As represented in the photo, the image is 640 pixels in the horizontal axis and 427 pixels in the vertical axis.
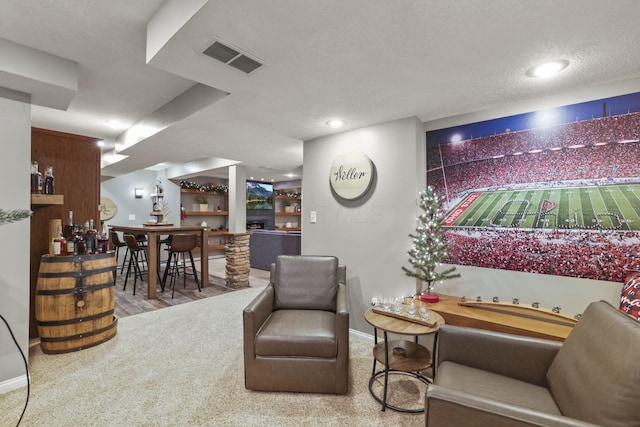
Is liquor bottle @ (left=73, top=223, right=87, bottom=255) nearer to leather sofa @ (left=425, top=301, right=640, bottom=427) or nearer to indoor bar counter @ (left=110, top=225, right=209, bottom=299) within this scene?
indoor bar counter @ (left=110, top=225, right=209, bottom=299)

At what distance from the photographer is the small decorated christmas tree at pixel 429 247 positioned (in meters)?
2.53

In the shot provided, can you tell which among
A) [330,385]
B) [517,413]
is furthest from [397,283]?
[517,413]

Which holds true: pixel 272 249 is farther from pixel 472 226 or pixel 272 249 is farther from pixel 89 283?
pixel 472 226

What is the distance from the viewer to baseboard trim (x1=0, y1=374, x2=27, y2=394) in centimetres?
207

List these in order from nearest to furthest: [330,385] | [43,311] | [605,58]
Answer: [605,58]
[330,385]
[43,311]

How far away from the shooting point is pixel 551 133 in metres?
2.29

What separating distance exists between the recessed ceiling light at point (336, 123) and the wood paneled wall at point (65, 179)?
8.94ft

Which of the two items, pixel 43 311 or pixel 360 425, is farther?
pixel 43 311

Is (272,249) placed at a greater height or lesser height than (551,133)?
lesser

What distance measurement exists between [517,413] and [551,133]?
2.14 metres

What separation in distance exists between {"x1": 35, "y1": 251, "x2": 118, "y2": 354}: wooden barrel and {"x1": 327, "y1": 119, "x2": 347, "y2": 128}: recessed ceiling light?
259 cm

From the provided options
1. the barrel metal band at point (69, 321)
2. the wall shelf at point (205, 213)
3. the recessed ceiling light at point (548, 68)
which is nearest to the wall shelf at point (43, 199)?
the barrel metal band at point (69, 321)

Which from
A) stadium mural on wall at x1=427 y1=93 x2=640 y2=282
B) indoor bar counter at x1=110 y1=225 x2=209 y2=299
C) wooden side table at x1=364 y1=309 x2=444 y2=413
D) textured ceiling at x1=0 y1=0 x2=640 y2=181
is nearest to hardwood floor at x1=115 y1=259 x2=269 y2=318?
indoor bar counter at x1=110 y1=225 x2=209 y2=299

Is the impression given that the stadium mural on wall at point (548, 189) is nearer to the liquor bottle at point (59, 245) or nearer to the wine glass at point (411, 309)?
the wine glass at point (411, 309)
